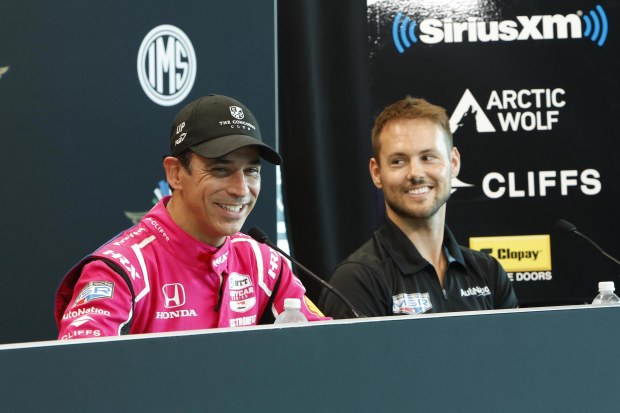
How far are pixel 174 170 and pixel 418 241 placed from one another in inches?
30.0

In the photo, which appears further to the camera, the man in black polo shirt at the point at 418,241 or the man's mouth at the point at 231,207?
the man in black polo shirt at the point at 418,241

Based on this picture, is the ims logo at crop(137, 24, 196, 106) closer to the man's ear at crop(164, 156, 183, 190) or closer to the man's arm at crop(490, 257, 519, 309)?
the man's ear at crop(164, 156, 183, 190)

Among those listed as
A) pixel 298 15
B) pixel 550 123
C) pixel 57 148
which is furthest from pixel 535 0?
pixel 57 148

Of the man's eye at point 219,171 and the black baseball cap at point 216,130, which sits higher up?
the black baseball cap at point 216,130

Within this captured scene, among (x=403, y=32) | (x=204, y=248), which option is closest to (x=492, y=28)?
(x=403, y=32)

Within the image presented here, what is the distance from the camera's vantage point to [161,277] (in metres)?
1.83

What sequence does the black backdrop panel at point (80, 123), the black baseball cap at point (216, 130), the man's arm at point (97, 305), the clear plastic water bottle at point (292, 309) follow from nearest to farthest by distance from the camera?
the clear plastic water bottle at point (292, 309) < the man's arm at point (97, 305) < the black baseball cap at point (216, 130) < the black backdrop panel at point (80, 123)

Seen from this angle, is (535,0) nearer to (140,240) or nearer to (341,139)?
(341,139)

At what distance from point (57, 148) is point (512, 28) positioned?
163 cm

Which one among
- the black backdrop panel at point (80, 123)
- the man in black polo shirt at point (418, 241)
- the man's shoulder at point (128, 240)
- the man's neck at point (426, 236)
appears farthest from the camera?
→ the black backdrop panel at point (80, 123)

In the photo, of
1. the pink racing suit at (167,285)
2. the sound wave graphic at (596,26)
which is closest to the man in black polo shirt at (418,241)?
the pink racing suit at (167,285)

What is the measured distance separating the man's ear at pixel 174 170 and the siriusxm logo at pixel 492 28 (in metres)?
1.43

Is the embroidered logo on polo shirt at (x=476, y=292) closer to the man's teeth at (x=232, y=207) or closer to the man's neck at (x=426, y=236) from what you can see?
the man's neck at (x=426, y=236)

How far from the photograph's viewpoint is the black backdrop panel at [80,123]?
258 centimetres
